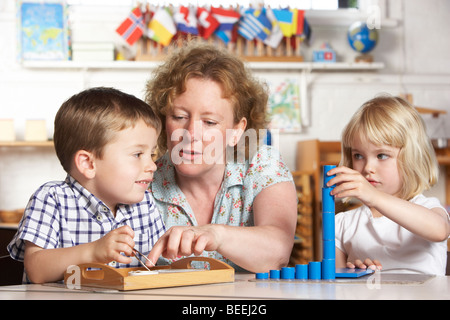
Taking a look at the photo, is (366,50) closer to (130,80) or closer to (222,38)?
(222,38)

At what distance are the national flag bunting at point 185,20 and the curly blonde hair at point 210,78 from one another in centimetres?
239

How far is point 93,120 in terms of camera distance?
120cm

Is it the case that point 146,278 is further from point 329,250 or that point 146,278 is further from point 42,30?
point 42,30

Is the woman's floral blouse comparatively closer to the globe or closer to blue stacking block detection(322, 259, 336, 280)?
blue stacking block detection(322, 259, 336, 280)

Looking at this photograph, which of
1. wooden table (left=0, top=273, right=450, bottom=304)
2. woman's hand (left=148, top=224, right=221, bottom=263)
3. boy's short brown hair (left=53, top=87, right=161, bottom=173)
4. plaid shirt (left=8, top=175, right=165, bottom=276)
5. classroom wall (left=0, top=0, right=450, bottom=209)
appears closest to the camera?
wooden table (left=0, top=273, right=450, bottom=304)

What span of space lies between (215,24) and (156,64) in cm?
55

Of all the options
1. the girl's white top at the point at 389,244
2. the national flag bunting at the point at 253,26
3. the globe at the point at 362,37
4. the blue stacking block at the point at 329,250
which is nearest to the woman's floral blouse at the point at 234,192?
the girl's white top at the point at 389,244

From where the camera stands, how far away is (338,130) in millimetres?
4266

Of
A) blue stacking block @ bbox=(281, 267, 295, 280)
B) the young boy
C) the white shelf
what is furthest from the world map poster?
blue stacking block @ bbox=(281, 267, 295, 280)

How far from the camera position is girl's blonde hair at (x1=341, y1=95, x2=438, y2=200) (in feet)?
4.75

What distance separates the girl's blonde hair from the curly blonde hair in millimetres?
259

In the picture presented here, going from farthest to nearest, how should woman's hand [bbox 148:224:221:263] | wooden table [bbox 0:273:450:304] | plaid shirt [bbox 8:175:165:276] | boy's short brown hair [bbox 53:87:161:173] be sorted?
boy's short brown hair [bbox 53:87:161:173] → plaid shirt [bbox 8:175:165:276] → woman's hand [bbox 148:224:221:263] → wooden table [bbox 0:273:450:304]

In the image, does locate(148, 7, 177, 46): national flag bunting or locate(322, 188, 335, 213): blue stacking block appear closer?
locate(322, 188, 335, 213): blue stacking block

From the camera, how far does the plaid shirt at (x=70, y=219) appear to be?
109cm
